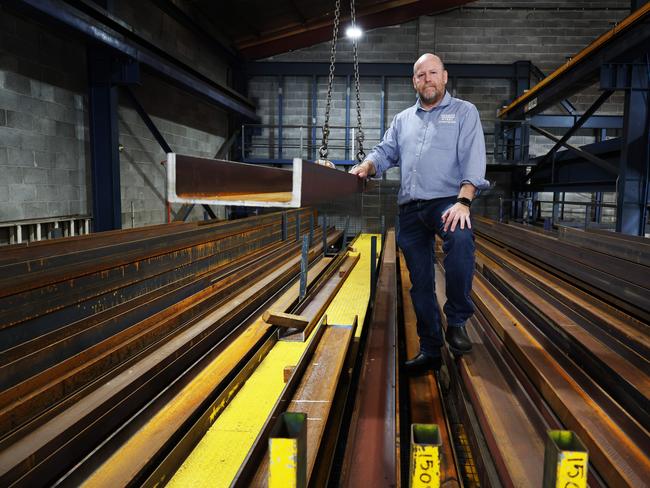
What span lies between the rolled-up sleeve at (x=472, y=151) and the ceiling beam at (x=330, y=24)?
8.20 meters

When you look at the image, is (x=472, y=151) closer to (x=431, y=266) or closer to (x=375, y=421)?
(x=431, y=266)

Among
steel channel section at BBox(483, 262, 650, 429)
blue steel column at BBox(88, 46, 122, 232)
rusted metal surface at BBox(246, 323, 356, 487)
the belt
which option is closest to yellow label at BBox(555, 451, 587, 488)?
rusted metal surface at BBox(246, 323, 356, 487)

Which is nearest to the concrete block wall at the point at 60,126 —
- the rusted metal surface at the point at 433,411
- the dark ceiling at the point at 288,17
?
the dark ceiling at the point at 288,17

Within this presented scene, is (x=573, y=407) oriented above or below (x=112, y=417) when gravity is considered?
above

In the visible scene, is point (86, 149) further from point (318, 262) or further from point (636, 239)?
point (636, 239)

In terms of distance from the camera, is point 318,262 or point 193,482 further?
point 318,262

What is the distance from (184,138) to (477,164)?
7.72m

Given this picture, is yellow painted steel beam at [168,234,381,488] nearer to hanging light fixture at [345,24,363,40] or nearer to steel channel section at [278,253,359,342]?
steel channel section at [278,253,359,342]

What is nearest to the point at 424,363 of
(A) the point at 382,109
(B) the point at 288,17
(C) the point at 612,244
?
(C) the point at 612,244

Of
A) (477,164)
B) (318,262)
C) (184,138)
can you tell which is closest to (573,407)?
(477,164)

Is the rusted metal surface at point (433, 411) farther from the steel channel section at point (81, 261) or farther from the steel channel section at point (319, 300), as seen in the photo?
the steel channel section at point (81, 261)

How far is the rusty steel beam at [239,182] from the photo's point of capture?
1.49 m

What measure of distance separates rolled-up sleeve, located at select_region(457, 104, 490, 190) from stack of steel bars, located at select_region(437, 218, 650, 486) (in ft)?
3.00

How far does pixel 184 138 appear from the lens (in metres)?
8.78
